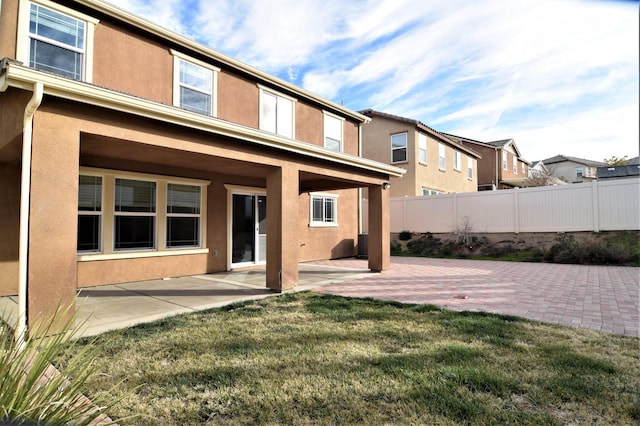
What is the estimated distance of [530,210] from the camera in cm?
1530

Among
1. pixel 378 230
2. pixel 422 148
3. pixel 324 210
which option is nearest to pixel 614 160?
pixel 422 148

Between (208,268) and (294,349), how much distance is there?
259 inches

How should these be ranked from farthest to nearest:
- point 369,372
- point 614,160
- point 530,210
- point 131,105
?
point 614,160 → point 530,210 → point 131,105 → point 369,372

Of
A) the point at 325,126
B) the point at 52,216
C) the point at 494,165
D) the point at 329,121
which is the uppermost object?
the point at 494,165

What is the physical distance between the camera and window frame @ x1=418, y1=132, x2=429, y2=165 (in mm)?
19969

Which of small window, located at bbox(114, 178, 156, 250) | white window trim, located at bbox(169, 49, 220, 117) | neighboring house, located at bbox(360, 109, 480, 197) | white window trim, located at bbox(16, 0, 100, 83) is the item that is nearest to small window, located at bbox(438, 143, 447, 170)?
neighboring house, located at bbox(360, 109, 480, 197)

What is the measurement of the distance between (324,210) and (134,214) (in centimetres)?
723

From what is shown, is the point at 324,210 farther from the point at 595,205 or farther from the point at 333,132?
the point at 595,205

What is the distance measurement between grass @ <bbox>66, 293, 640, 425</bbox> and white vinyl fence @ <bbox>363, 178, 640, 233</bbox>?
448 inches

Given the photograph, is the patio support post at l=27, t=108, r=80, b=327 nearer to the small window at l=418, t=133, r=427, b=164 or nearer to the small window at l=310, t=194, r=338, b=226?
the small window at l=310, t=194, r=338, b=226

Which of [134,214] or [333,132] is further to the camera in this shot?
[333,132]

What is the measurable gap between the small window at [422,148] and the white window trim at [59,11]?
1617 centimetres

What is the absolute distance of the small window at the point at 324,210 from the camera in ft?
45.0

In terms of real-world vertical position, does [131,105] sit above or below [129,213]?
above
